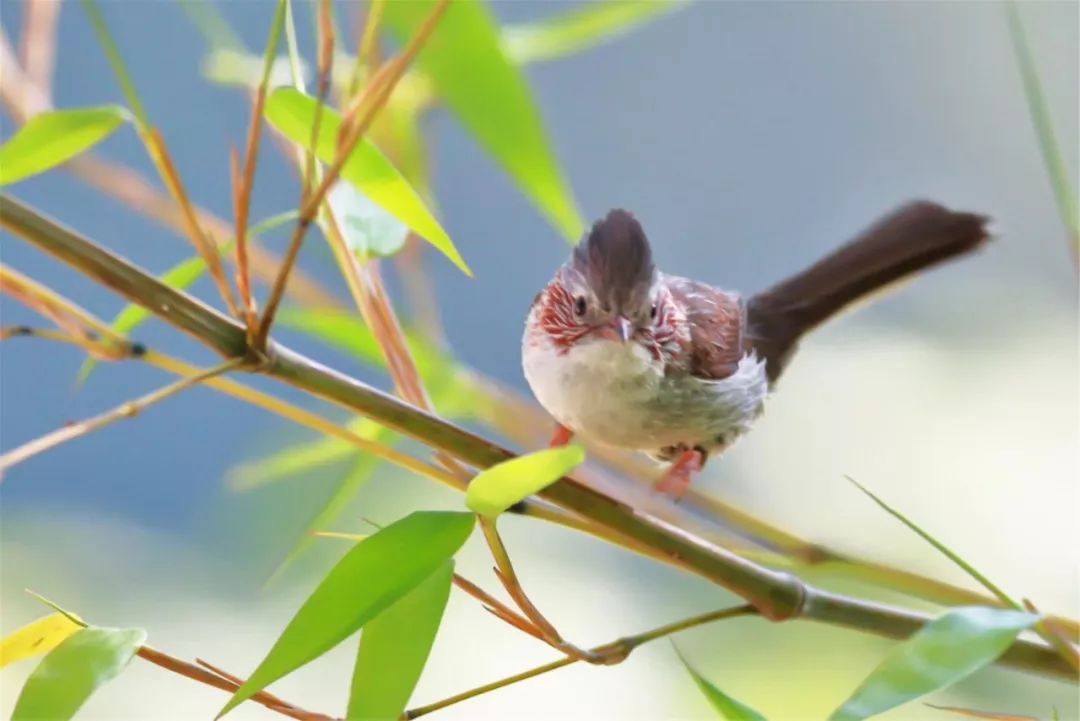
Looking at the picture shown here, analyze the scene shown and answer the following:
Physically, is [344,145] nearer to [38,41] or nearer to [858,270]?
[38,41]

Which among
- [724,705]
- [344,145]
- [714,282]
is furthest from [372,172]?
[714,282]

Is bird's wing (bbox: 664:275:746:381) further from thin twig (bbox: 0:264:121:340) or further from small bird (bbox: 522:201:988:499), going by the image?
thin twig (bbox: 0:264:121:340)

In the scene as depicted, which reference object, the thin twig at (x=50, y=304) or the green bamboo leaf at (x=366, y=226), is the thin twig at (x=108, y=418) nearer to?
the thin twig at (x=50, y=304)

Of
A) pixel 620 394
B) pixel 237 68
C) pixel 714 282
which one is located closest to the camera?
pixel 237 68

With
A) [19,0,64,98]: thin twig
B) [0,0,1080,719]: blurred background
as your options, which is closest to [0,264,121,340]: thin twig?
[19,0,64,98]: thin twig

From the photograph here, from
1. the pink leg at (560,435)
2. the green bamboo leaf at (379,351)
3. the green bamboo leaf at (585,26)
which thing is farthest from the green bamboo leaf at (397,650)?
the pink leg at (560,435)
